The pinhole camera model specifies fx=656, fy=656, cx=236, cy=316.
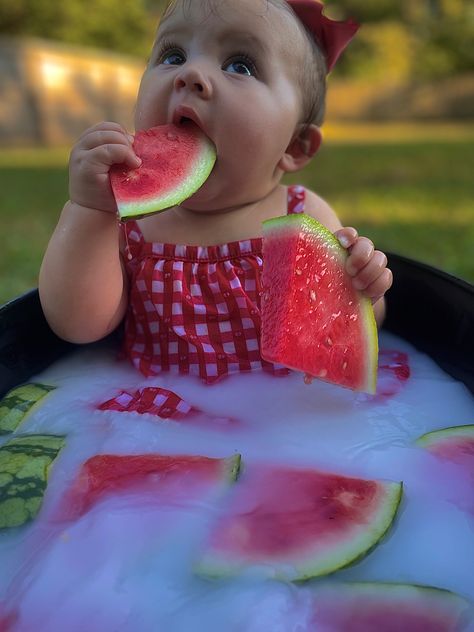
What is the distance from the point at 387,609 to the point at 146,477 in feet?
1.40

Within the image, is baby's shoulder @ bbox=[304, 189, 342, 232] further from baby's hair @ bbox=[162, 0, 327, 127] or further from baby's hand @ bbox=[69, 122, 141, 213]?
baby's hand @ bbox=[69, 122, 141, 213]

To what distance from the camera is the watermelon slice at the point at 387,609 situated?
82 centimetres

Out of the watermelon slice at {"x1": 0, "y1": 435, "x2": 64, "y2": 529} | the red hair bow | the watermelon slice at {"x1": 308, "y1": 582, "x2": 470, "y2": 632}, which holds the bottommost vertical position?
the watermelon slice at {"x1": 308, "y1": 582, "x2": 470, "y2": 632}

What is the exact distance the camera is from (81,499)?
41.1 inches

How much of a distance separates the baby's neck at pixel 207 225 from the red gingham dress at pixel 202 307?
30 millimetres

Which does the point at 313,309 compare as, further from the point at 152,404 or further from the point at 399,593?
the point at 399,593

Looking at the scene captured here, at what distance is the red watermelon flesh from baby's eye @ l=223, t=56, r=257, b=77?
0.78 m

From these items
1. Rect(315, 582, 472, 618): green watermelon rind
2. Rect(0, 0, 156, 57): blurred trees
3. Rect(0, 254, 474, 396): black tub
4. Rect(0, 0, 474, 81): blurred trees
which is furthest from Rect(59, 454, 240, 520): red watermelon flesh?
Rect(0, 0, 474, 81): blurred trees

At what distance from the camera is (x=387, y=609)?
842mm

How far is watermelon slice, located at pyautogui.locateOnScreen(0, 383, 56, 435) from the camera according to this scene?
1258 mm

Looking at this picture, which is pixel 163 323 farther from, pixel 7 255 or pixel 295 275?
pixel 7 255

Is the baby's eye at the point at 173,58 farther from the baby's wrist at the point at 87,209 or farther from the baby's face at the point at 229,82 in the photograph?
the baby's wrist at the point at 87,209

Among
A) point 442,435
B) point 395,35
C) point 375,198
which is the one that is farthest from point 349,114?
point 442,435

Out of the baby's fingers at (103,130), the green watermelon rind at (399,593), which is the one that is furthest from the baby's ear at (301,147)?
the green watermelon rind at (399,593)
